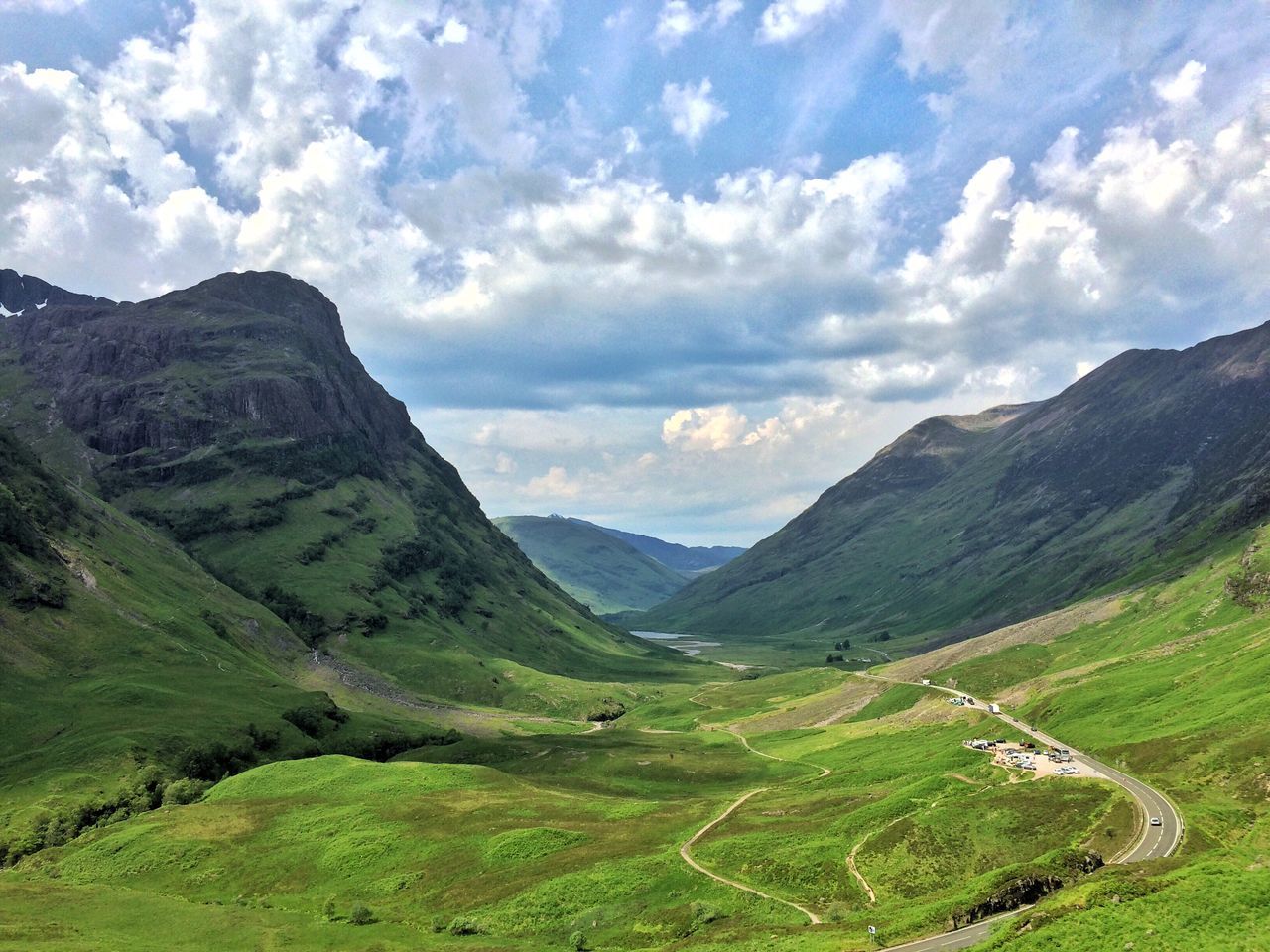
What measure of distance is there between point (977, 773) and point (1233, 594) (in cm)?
12283

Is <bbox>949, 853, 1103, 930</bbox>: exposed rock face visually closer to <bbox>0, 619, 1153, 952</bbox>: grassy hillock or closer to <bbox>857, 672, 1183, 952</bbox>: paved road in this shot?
<bbox>857, 672, 1183, 952</bbox>: paved road

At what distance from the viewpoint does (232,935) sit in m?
71.4

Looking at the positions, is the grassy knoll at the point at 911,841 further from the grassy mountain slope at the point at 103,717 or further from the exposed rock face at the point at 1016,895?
the grassy mountain slope at the point at 103,717

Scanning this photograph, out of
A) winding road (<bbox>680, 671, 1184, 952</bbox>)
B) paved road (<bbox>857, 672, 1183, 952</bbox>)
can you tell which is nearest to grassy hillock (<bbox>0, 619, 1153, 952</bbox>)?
winding road (<bbox>680, 671, 1184, 952</bbox>)

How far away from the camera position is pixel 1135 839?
218ft

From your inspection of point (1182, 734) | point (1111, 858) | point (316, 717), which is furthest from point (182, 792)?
point (1182, 734)

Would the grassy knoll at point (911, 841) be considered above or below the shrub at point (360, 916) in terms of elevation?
below

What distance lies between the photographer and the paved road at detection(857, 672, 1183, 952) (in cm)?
4816

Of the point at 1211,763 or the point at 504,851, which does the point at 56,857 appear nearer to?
the point at 504,851

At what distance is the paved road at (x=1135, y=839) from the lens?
1896 inches

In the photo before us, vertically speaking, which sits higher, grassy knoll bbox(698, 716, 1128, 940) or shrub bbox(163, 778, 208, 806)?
shrub bbox(163, 778, 208, 806)

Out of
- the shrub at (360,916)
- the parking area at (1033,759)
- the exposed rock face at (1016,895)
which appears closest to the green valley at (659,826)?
the exposed rock face at (1016,895)

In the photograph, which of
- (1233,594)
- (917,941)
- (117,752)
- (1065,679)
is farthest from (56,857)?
(1233,594)

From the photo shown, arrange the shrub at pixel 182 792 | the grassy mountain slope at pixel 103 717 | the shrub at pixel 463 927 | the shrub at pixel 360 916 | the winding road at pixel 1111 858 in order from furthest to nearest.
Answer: the grassy mountain slope at pixel 103 717
the shrub at pixel 182 792
the shrub at pixel 360 916
the shrub at pixel 463 927
the winding road at pixel 1111 858
